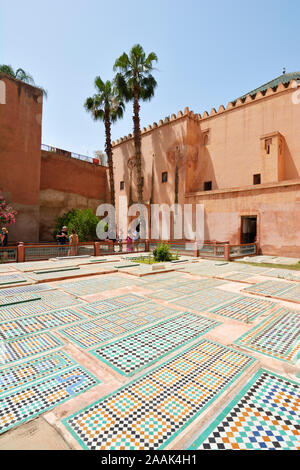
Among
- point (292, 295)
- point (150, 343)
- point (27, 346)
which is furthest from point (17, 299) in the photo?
point (292, 295)

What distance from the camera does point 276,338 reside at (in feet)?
11.5

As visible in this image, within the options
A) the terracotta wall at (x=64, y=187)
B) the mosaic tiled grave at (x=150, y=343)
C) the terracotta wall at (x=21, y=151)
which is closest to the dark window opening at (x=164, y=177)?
the terracotta wall at (x=64, y=187)

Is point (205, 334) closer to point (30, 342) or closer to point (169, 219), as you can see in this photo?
point (30, 342)

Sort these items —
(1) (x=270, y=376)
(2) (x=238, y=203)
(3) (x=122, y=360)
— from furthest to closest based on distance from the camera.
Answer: (2) (x=238, y=203)
(3) (x=122, y=360)
(1) (x=270, y=376)

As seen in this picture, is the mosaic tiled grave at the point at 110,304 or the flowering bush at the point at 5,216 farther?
the flowering bush at the point at 5,216

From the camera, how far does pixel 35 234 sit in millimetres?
15367

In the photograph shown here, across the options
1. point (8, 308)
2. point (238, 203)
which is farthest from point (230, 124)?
point (8, 308)

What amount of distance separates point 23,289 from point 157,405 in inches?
201

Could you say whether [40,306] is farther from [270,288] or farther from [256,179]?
[256,179]

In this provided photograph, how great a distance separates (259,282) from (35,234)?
13.3 meters

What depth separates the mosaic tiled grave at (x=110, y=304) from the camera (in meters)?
4.57

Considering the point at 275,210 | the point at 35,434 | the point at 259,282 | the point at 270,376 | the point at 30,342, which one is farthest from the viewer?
the point at 275,210

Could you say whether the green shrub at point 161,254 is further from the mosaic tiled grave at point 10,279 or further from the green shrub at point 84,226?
the green shrub at point 84,226

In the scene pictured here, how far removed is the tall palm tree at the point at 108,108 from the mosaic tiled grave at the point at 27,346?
1667cm
